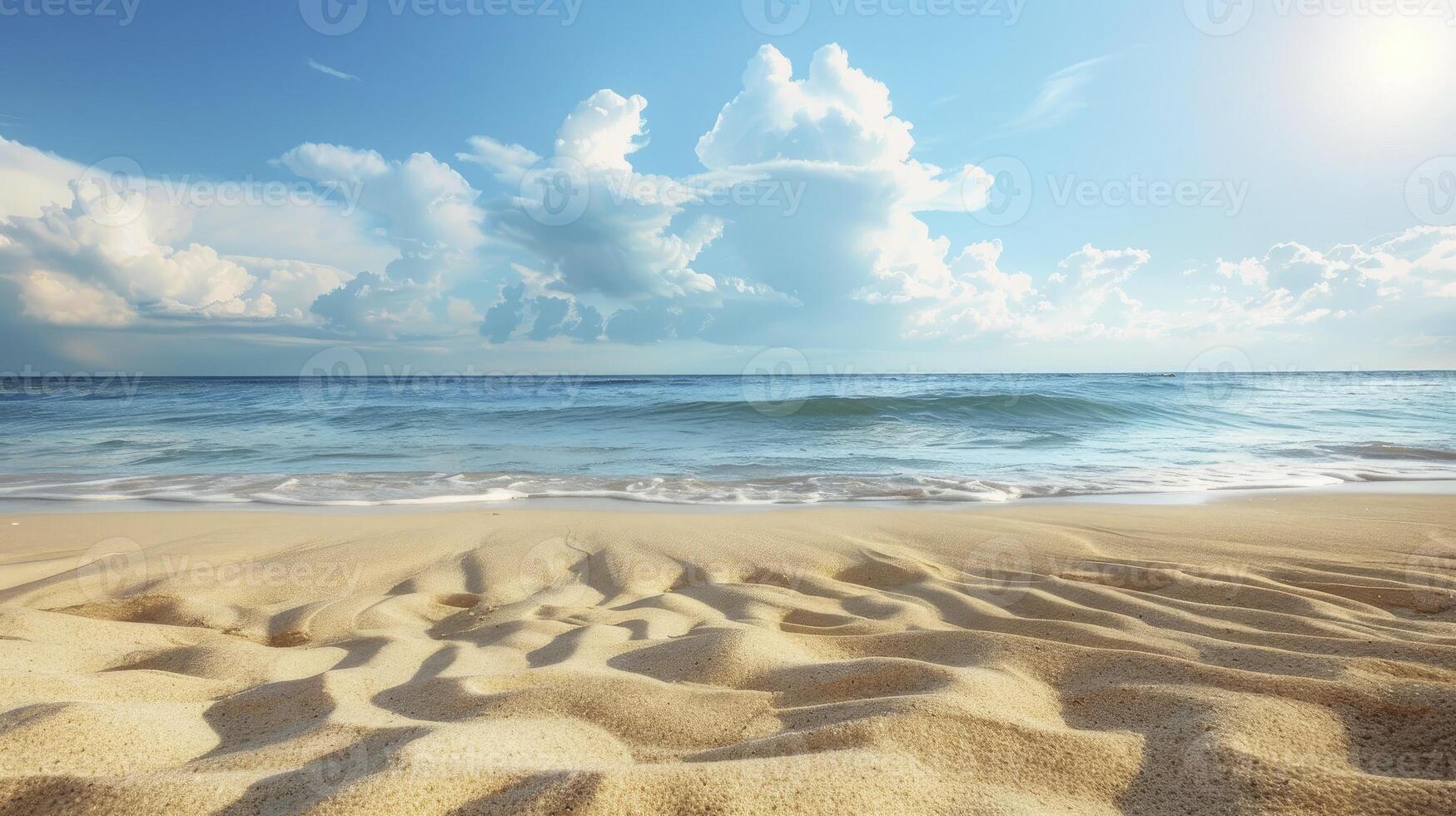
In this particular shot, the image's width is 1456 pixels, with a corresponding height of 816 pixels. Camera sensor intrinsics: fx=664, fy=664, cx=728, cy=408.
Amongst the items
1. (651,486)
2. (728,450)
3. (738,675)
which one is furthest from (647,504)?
(728,450)

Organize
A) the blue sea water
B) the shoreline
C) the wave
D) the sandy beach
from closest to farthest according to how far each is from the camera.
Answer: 1. the sandy beach
2. the shoreline
3. the wave
4. the blue sea water

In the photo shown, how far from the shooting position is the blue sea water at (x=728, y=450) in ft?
24.0

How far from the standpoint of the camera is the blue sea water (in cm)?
732

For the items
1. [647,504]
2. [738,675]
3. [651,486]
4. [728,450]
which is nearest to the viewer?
[738,675]

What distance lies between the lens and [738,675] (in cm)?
210

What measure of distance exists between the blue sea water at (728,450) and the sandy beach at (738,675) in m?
2.52

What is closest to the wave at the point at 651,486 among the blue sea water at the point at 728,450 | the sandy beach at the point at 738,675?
the blue sea water at the point at 728,450

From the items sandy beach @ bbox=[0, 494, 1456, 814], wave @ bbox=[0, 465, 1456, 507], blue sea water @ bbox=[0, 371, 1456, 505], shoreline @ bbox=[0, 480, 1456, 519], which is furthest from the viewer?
blue sea water @ bbox=[0, 371, 1456, 505]

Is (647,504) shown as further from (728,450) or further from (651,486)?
(728,450)

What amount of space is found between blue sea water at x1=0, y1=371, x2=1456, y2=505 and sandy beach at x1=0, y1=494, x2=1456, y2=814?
252 cm

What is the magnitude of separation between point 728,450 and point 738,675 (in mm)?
9417

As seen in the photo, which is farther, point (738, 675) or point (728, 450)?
point (728, 450)

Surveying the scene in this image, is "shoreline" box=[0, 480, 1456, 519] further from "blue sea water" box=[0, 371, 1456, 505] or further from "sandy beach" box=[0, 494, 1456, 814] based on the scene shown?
"sandy beach" box=[0, 494, 1456, 814]

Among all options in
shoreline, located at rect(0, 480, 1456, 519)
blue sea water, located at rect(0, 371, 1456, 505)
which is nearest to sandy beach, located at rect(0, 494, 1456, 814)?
shoreline, located at rect(0, 480, 1456, 519)
